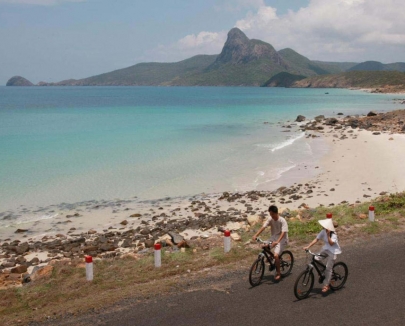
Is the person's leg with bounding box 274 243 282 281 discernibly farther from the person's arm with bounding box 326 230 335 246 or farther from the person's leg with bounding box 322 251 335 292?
the person's arm with bounding box 326 230 335 246

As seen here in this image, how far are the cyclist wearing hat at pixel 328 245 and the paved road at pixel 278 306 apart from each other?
0.48 m

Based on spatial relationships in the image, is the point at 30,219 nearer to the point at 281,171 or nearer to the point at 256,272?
the point at 256,272

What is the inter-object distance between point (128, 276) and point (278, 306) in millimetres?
4293

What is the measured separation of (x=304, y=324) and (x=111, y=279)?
5.34 metres

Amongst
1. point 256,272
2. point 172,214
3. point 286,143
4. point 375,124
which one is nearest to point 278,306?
point 256,272

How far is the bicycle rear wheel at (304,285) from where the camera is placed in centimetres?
977

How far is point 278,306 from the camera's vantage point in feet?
31.1

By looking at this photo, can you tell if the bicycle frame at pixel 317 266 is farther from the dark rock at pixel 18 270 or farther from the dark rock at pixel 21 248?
the dark rock at pixel 21 248

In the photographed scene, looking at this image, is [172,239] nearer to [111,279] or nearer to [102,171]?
[111,279]

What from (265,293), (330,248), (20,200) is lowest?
(20,200)

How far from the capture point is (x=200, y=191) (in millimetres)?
26188

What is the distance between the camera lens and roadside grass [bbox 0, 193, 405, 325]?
9875 mm

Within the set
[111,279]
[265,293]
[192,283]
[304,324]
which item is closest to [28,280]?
[111,279]

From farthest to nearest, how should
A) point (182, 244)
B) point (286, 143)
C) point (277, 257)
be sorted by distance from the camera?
point (286, 143), point (182, 244), point (277, 257)
